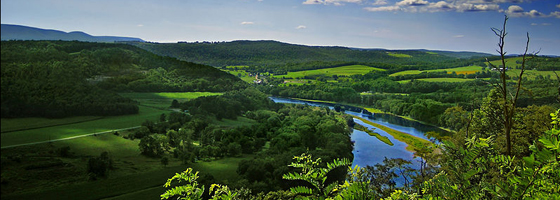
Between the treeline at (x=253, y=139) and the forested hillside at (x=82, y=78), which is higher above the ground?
the forested hillside at (x=82, y=78)

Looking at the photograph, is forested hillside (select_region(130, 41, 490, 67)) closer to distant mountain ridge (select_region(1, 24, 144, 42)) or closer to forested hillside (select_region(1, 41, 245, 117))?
distant mountain ridge (select_region(1, 24, 144, 42))

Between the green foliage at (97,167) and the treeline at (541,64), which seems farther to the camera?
the green foliage at (97,167)

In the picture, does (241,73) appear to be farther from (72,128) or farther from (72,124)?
(72,128)

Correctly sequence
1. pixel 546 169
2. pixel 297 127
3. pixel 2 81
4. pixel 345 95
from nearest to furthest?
pixel 546 169 → pixel 2 81 → pixel 297 127 → pixel 345 95

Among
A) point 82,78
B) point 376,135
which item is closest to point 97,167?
point 82,78

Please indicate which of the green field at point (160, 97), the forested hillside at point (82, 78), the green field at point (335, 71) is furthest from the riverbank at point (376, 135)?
the green field at point (335, 71)

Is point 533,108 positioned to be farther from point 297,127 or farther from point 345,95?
point 345,95

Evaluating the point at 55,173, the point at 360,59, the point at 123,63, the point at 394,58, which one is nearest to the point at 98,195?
the point at 55,173

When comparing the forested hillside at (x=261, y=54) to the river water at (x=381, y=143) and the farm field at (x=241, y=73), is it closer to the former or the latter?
the farm field at (x=241, y=73)

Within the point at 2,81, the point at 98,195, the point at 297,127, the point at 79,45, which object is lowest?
the point at 98,195
